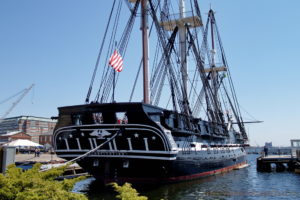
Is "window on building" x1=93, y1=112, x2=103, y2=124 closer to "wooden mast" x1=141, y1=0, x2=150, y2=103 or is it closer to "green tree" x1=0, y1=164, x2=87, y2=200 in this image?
"wooden mast" x1=141, y1=0, x2=150, y2=103

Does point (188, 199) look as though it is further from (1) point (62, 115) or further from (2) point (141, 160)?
(1) point (62, 115)

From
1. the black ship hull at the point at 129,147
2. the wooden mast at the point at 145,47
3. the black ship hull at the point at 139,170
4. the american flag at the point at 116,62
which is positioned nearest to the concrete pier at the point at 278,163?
the black ship hull at the point at 129,147

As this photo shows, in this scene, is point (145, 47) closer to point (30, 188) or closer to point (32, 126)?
point (30, 188)

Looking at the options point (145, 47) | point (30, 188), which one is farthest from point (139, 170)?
point (30, 188)

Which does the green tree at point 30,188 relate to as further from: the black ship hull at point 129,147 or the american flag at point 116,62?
the american flag at point 116,62

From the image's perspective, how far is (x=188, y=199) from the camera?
51.1ft

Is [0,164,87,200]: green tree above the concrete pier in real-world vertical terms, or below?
above

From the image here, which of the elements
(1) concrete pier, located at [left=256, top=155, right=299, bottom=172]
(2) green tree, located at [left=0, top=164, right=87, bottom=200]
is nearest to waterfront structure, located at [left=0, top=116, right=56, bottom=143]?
(1) concrete pier, located at [left=256, top=155, right=299, bottom=172]

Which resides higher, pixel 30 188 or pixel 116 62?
pixel 116 62

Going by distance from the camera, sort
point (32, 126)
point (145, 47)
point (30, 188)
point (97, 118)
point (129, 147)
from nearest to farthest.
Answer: point (30, 188) < point (129, 147) < point (97, 118) < point (145, 47) < point (32, 126)

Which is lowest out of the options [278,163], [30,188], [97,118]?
[278,163]

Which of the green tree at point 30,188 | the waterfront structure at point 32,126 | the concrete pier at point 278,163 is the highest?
the waterfront structure at point 32,126

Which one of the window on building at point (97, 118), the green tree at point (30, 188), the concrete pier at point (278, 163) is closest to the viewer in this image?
the green tree at point (30, 188)

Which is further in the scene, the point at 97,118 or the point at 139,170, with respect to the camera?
the point at 97,118
